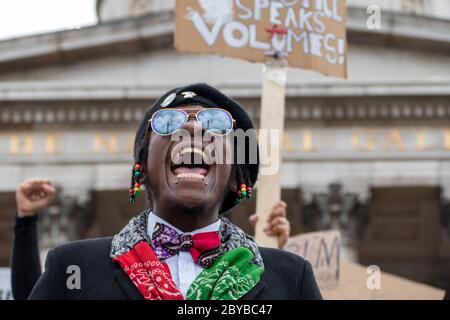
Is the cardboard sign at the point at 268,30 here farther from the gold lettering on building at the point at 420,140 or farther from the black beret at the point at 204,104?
the gold lettering on building at the point at 420,140

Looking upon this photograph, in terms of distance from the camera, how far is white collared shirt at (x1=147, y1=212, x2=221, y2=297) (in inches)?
114

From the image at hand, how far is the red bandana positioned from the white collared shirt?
0.15ft

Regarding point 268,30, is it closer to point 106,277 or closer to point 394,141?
point 106,277

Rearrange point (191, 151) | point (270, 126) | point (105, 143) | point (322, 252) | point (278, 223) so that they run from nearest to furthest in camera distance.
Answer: point (191, 151) < point (278, 223) < point (270, 126) < point (322, 252) < point (105, 143)

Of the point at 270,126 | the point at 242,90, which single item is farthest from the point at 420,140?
the point at 270,126

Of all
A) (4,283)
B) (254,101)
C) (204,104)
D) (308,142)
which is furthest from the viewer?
(308,142)

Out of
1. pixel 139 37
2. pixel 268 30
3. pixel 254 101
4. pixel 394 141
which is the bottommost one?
pixel 394 141

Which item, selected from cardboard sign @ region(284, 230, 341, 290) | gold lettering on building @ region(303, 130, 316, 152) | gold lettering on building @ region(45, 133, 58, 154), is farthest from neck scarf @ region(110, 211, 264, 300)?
gold lettering on building @ region(45, 133, 58, 154)

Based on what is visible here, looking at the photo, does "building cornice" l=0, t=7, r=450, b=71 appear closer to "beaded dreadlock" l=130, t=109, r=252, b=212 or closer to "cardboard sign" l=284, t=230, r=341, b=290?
"cardboard sign" l=284, t=230, r=341, b=290

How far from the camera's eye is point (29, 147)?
21094 millimetres

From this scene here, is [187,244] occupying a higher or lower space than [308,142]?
lower

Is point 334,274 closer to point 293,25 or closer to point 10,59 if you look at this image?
point 293,25

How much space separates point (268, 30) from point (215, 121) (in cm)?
302

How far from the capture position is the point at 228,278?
2.81 meters
